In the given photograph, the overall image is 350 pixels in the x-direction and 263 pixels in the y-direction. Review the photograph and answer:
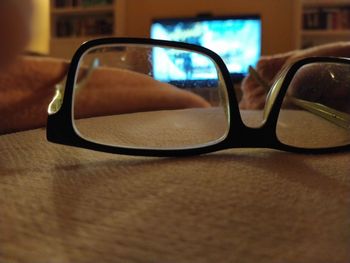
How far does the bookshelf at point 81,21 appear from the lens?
235 cm

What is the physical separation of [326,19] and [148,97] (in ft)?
6.69

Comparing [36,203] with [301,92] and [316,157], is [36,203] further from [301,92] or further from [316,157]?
[301,92]

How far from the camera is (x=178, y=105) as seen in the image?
14.6 inches

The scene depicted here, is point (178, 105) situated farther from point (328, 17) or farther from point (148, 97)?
point (328, 17)

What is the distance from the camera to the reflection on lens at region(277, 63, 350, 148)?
28 centimetres

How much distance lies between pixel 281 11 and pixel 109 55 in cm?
207

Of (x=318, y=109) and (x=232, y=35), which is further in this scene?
(x=232, y=35)

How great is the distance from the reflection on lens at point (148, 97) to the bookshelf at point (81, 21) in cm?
206

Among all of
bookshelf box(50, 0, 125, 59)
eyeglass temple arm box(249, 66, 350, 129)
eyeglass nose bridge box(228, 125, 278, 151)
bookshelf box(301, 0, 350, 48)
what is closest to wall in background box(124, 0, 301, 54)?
bookshelf box(301, 0, 350, 48)

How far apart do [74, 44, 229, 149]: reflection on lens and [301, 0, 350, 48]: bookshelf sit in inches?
76.9

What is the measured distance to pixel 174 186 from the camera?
0.17m

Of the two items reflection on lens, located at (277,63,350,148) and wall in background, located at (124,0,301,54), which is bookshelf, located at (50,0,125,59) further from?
reflection on lens, located at (277,63,350,148)

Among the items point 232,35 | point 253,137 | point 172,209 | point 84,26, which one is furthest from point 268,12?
point 172,209

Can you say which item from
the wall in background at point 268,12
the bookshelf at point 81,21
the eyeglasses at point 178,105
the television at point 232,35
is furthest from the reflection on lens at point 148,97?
the bookshelf at point 81,21
